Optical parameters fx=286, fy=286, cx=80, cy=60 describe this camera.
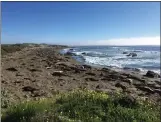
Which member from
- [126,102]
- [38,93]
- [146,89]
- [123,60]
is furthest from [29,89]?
[123,60]

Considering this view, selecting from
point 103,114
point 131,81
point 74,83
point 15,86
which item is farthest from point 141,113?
point 131,81

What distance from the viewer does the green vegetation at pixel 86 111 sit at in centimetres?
810

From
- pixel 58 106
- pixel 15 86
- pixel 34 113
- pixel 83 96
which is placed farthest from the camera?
pixel 15 86

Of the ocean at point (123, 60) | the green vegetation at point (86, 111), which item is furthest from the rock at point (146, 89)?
the ocean at point (123, 60)

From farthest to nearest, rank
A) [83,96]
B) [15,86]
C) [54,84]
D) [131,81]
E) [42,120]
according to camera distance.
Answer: [131,81] < [54,84] < [15,86] < [83,96] < [42,120]

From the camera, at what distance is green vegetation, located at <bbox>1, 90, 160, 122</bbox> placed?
810 cm

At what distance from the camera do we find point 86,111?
873cm

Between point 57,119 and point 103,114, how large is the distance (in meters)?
1.46

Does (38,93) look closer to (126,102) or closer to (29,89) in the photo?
(29,89)

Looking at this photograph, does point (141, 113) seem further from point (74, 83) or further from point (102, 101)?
point (74, 83)

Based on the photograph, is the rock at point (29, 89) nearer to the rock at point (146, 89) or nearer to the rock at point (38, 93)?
the rock at point (38, 93)

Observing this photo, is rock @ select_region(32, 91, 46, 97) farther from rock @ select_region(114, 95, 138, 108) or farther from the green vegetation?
rock @ select_region(114, 95, 138, 108)

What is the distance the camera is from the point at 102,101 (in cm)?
958

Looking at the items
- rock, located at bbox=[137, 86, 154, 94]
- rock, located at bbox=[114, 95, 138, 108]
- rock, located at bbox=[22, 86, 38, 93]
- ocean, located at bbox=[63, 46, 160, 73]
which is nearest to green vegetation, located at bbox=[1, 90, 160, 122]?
rock, located at bbox=[114, 95, 138, 108]
